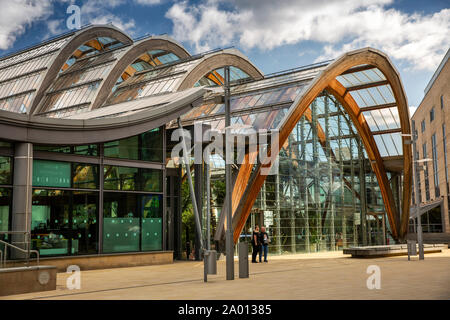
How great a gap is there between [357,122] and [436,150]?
71.1 ft

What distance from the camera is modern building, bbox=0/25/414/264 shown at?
781 inches

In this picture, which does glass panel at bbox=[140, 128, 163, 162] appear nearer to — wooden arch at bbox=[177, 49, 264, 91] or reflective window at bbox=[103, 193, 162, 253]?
reflective window at bbox=[103, 193, 162, 253]

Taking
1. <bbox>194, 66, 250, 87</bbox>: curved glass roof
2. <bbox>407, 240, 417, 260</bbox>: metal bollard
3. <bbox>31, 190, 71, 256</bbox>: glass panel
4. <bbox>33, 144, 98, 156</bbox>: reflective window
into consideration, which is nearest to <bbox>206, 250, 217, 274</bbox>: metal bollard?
<bbox>31, 190, 71, 256</bbox>: glass panel

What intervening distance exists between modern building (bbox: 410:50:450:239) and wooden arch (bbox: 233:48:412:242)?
561 centimetres

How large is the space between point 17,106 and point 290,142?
2145 cm

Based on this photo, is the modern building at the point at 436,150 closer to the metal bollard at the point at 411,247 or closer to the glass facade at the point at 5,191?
the metal bollard at the point at 411,247

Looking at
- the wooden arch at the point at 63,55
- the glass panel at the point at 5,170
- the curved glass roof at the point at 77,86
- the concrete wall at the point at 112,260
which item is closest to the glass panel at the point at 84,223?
the concrete wall at the point at 112,260

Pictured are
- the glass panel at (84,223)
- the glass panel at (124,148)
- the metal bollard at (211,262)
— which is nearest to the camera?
the metal bollard at (211,262)

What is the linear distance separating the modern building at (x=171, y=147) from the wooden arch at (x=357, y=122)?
0.31 ft

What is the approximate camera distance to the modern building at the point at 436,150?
5106cm

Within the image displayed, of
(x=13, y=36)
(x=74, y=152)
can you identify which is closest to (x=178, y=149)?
(x=74, y=152)

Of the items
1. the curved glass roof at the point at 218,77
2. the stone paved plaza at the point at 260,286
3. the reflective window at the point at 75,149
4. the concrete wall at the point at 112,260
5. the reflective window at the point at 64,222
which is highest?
the curved glass roof at the point at 218,77

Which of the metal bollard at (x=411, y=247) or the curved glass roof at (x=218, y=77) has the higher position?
the curved glass roof at (x=218, y=77)

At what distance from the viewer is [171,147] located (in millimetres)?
26984
